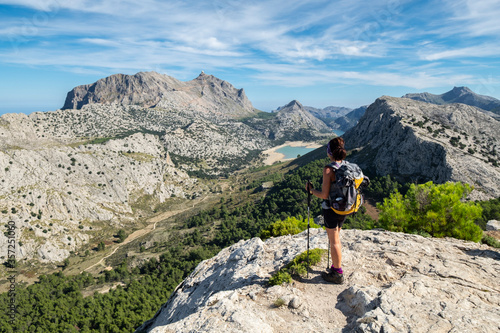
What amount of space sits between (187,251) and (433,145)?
10615cm

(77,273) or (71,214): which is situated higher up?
(71,214)

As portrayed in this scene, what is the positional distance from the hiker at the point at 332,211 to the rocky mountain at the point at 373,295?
0.54 metres

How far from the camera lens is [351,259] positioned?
485 inches

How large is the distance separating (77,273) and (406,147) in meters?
145

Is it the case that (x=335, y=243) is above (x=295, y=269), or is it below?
above

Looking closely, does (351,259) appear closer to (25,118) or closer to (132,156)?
(132,156)

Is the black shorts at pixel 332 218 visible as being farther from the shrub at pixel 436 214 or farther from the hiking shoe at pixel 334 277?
the shrub at pixel 436 214

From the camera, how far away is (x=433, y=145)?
300 feet

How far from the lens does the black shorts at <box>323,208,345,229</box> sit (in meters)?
9.25

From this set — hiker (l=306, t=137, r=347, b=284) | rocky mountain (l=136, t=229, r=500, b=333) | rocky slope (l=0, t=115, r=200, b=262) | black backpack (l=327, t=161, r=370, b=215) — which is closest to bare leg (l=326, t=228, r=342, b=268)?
hiker (l=306, t=137, r=347, b=284)

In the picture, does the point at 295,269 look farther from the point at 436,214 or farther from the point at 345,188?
the point at 436,214

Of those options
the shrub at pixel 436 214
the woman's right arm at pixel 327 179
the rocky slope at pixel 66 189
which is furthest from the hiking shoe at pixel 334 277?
the rocky slope at pixel 66 189

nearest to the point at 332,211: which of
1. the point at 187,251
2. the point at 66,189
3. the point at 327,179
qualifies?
the point at 327,179

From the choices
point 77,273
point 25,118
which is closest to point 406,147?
point 77,273
